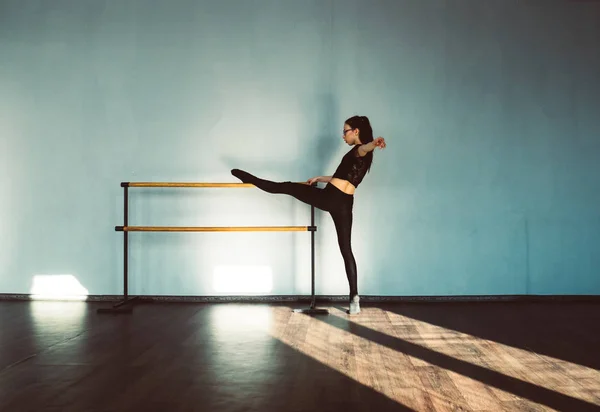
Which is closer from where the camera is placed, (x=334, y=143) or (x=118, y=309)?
(x=118, y=309)

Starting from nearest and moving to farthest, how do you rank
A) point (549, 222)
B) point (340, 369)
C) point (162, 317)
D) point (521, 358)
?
point (340, 369) < point (521, 358) < point (162, 317) < point (549, 222)

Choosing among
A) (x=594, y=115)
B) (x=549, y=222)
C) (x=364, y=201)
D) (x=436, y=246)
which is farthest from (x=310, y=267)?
(x=594, y=115)

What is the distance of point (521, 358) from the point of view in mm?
2453

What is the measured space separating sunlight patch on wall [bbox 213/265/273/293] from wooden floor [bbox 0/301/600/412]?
0.42 meters

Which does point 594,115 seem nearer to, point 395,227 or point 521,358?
point 395,227

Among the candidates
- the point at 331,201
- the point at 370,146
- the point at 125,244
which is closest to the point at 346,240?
the point at 331,201

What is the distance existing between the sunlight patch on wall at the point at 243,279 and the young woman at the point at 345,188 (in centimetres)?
83

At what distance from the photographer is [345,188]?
354 centimetres

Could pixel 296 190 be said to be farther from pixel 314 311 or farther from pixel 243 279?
pixel 243 279

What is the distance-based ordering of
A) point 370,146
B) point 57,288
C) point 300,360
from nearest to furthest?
1. point 300,360
2. point 370,146
3. point 57,288

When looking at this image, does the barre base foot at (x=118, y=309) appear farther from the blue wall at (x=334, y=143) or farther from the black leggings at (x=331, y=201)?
the black leggings at (x=331, y=201)

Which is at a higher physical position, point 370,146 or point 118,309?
point 370,146

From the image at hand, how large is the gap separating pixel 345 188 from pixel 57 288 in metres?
2.46

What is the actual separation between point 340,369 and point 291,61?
2.68 m
